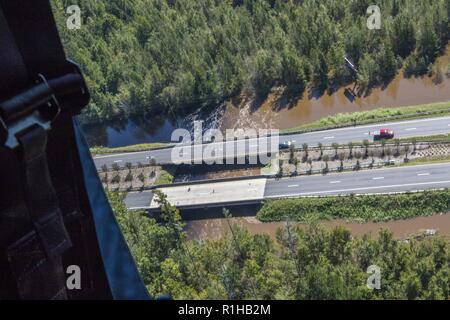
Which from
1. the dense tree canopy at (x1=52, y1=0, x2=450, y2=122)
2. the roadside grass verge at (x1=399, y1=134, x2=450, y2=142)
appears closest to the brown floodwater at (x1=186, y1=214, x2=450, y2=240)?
the roadside grass verge at (x1=399, y1=134, x2=450, y2=142)

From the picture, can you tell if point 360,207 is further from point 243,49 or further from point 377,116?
point 243,49

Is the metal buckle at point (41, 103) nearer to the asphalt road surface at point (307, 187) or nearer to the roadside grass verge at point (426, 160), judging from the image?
the asphalt road surface at point (307, 187)

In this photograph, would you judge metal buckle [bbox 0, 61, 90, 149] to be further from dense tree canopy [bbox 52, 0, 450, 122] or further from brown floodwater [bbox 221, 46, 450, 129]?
dense tree canopy [bbox 52, 0, 450, 122]

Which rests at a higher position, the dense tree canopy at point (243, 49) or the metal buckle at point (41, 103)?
the metal buckle at point (41, 103)

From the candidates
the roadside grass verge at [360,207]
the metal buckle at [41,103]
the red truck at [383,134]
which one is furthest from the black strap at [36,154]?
the red truck at [383,134]

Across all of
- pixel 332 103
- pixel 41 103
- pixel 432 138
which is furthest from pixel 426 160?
pixel 41 103

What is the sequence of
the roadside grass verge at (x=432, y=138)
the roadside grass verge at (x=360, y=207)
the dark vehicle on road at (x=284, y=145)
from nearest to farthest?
the roadside grass verge at (x=360, y=207)
the roadside grass verge at (x=432, y=138)
the dark vehicle on road at (x=284, y=145)
